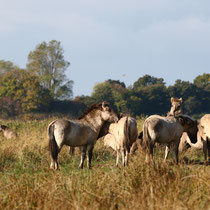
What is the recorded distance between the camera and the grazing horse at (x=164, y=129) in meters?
10.4

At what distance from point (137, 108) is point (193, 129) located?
51550 mm

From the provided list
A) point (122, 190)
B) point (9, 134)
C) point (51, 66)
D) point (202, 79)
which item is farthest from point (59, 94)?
point (122, 190)

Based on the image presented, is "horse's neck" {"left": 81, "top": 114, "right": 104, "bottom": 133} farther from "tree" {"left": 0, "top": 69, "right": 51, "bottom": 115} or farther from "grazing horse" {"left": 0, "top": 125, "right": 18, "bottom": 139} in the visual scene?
"tree" {"left": 0, "top": 69, "right": 51, "bottom": 115}

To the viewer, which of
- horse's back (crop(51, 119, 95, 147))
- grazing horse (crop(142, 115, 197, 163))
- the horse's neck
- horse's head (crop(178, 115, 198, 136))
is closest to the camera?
horse's back (crop(51, 119, 95, 147))

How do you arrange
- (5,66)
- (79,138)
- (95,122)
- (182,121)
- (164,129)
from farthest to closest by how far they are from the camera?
(5,66)
(182,121)
(95,122)
(164,129)
(79,138)

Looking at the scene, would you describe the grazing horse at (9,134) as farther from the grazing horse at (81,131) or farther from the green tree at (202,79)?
the green tree at (202,79)

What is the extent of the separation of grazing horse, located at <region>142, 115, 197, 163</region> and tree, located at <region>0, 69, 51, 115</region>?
46.5 metres

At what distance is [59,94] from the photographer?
6309 cm

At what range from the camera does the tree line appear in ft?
190

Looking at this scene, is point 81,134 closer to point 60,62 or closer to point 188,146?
point 188,146

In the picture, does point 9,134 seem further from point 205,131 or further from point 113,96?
point 113,96

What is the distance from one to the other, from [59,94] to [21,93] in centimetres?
664

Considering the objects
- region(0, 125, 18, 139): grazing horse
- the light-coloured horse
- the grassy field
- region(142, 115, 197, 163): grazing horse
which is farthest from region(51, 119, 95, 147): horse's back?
region(0, 125, 18, 139): grazing horse

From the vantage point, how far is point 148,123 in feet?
34.3
